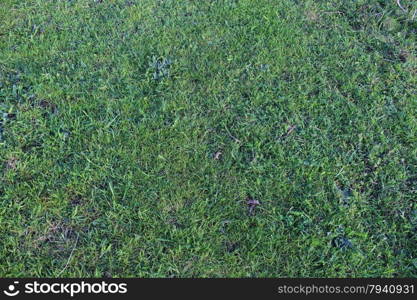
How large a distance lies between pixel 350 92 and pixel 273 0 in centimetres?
137

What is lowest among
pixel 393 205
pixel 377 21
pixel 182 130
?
pixel 393 205

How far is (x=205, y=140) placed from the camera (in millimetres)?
2943

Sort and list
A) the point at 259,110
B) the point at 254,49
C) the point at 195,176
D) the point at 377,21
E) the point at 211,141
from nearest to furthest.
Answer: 1. the point at 195,176
2. the point at 211,141
3. the point at 259,110
4. the point at 254,49
5. the point at 377,21

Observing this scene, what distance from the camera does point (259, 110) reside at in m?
3.15

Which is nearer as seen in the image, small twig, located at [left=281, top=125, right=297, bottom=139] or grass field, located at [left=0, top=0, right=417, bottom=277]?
grass field, located at [left=0, top=0, right=417, bottom=277]

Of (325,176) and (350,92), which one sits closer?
(325,176)

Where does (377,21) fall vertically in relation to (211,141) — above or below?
above

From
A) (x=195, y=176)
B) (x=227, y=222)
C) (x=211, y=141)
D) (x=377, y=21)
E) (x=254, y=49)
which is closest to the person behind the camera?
(x=227, y=222)

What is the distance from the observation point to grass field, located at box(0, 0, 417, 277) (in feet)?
7.95

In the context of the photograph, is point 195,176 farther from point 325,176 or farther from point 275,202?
point 325,176

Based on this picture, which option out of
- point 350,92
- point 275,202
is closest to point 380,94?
point 350,92

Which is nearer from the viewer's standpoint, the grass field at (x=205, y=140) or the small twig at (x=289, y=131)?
the grass field at (x=205, y=140)

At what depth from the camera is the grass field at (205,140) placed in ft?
7.95

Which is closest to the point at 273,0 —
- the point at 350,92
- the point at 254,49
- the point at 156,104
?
the point at 254,49
